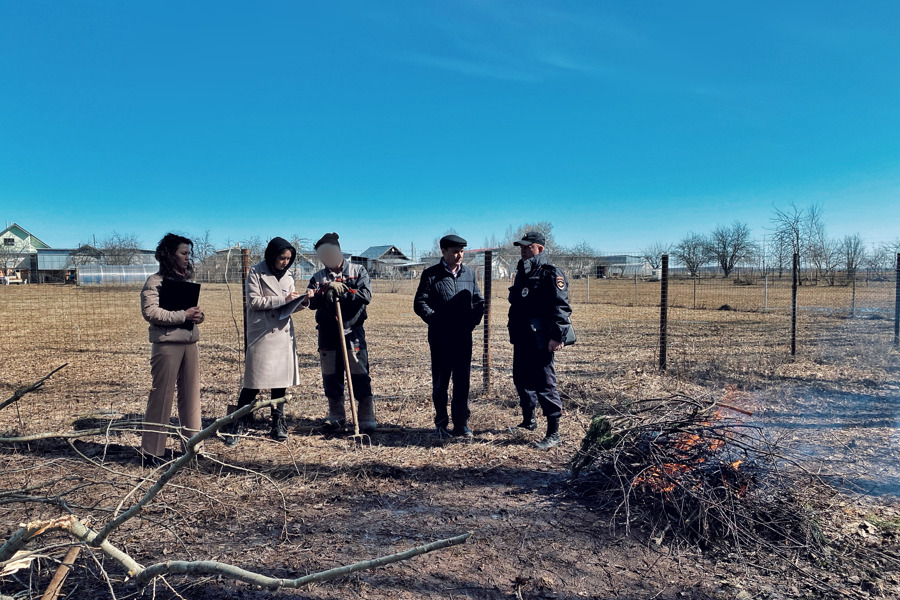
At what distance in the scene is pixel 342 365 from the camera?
4906mm

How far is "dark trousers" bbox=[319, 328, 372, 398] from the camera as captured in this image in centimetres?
480

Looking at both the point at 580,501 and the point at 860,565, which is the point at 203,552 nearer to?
the point at 580,501

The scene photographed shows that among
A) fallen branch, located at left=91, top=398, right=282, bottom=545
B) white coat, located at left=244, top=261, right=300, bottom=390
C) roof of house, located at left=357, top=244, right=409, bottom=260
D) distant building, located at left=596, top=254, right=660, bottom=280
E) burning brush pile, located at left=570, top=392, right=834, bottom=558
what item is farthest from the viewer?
roof of house, located at left=357, top=244, right=409, bottom=260

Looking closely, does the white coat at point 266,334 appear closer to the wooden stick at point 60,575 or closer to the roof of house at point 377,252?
the wooden stick at point 60,575

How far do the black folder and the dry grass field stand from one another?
87 cm

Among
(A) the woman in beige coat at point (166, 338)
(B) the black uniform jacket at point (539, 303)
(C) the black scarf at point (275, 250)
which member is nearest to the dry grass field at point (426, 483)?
(A) the woman in beige coat at point (166, 338)

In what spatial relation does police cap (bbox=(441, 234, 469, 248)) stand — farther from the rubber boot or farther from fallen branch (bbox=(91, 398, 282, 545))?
fallen branch (bbox=(91, 398, 282, 545))

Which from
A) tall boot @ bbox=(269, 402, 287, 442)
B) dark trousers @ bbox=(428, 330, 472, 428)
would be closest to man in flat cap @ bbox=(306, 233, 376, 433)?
tall boot @ bbox=(269, 402, 287, 442)

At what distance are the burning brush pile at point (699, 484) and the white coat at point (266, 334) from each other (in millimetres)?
2578

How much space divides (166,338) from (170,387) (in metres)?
0.38

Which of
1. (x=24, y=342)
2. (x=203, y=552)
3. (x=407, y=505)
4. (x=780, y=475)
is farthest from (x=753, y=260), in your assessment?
(x=24, y=342)

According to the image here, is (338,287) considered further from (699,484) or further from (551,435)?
(699,484)

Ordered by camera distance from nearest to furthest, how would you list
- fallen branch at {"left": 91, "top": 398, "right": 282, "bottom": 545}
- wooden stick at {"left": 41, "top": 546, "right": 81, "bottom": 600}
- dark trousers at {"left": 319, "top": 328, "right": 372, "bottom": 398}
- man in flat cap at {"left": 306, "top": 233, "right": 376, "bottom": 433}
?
fallen branch at {"left": 91, "top": 398, "right": 282, "bottom": 545} → wooden stick at {"left": 41, "top": 546, "right": 81, "bottom": 600} → man in flat cap at {"left": 306, "top": 233, "right": 376, "bottom": 433} → dark trousers at {"left": 319, "top": 328, "right": 372, "bottom": 398}

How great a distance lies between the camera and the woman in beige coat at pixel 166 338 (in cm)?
392
